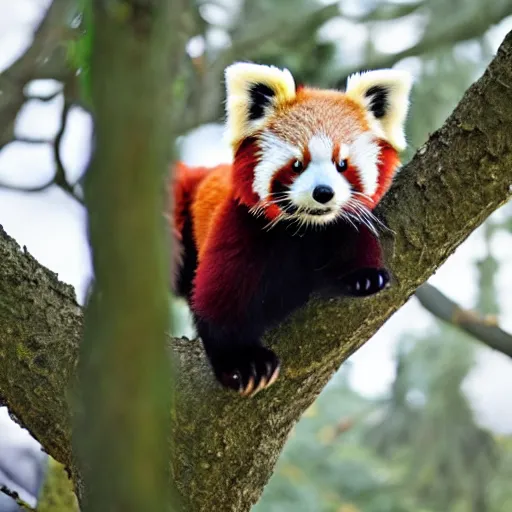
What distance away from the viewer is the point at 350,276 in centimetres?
207

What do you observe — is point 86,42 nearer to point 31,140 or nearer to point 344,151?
point 344,151

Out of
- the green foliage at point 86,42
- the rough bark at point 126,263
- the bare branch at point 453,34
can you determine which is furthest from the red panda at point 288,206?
the bare branch at point 453,34

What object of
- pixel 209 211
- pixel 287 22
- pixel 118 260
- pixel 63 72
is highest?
pixel 287 22

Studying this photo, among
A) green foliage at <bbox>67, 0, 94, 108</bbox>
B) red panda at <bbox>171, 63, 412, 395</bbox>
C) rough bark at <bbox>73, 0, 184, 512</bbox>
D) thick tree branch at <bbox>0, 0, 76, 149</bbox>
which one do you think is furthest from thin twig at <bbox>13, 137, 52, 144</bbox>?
rough bark at <bbox>73, 0, 184, 512</bbox>

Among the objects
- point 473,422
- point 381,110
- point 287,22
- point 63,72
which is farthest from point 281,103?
point 473,422

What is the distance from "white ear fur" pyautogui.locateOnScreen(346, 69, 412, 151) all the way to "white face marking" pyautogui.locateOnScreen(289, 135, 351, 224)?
0.89 feet

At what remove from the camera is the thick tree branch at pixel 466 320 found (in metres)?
3.26

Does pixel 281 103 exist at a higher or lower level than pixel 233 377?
higher

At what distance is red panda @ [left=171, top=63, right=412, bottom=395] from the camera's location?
2.08 meters

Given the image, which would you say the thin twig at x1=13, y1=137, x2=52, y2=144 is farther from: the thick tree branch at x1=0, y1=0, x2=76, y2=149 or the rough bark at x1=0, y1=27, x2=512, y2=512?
the rough bark at x1=0, y1=27, x2=512, y2=512

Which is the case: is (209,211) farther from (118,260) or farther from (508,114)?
(118,260)

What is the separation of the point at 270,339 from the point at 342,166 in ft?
1.61

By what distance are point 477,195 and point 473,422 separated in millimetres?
3677

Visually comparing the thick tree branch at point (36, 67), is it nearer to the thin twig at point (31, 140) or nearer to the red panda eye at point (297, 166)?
the thin twig at point (31, 140)
